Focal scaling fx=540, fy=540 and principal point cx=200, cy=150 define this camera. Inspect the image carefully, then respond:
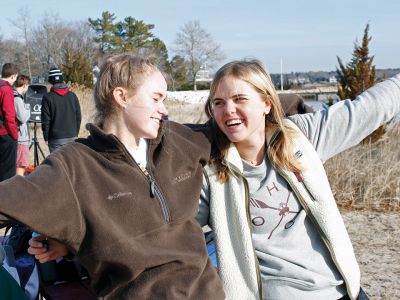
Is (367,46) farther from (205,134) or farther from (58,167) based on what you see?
(58,167)

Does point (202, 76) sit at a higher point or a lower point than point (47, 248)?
lower

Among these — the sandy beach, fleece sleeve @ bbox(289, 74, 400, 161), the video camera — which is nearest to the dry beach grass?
the sandy beach

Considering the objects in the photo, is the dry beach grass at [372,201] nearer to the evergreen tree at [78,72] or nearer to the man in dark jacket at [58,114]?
the man in dark jacket at [58,114]

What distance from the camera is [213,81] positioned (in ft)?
7.98

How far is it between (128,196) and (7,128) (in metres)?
5.72

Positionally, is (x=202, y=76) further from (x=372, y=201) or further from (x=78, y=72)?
(x=372, y=201)

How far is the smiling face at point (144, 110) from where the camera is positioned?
2.09m

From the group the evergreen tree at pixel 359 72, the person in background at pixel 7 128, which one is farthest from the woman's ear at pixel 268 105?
the evergreen tree at pixel 359 72

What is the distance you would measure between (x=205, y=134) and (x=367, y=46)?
9.96m

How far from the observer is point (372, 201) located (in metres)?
6.41

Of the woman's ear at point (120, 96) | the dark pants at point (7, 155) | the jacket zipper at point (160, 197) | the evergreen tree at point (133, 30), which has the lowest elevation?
the dark pants at point (7, 155)

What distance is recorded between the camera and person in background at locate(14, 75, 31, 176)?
25.0 feet

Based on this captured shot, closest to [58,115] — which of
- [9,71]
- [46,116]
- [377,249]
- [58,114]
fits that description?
[58,114]

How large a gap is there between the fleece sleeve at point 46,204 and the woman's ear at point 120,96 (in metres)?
0.38
